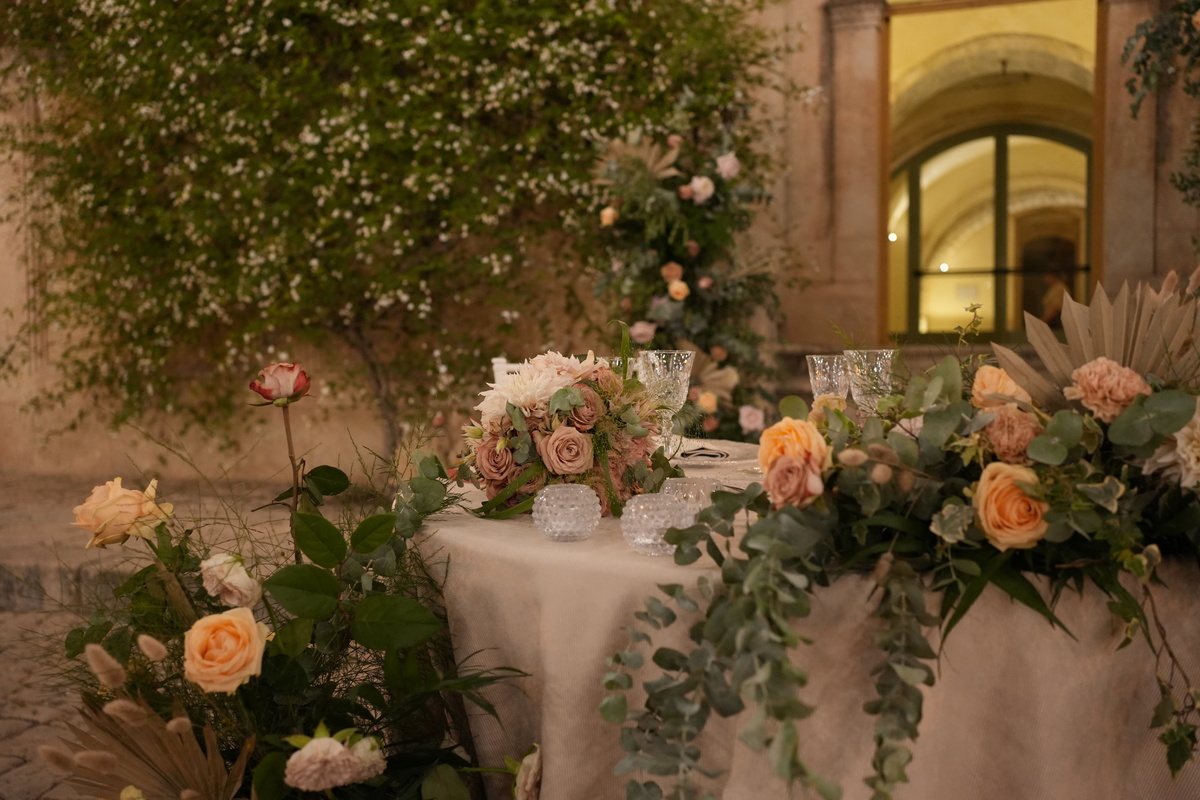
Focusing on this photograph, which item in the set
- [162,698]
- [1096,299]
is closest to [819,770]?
[1096,299]

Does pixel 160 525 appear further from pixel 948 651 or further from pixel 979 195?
pixel 979 195

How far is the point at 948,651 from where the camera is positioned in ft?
3.58

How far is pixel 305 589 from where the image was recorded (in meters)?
1.27

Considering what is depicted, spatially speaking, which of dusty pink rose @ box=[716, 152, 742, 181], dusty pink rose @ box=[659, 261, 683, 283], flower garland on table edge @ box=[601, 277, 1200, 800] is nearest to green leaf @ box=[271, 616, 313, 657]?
flower garland on table edge @ box=[601, 277, 1200, 800]

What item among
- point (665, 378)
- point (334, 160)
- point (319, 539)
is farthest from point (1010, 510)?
point (334, 160)

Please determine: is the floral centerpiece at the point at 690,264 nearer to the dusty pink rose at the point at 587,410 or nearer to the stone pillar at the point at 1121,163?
the stone pillar at the point at 1121,163

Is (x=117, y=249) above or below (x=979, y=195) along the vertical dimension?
below

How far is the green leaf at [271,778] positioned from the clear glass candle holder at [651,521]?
1.66 feet

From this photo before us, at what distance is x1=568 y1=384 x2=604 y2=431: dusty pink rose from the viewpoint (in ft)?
4.77

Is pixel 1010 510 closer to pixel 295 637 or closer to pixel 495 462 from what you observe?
pixel 495 462

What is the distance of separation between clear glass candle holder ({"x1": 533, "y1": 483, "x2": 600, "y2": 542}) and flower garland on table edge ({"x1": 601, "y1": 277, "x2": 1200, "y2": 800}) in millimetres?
220

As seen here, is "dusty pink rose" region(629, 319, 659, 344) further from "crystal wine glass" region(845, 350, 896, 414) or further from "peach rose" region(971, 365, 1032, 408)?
"peach rose" region(971, 365, 1032, 408)

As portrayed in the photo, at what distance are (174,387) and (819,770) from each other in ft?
18.0

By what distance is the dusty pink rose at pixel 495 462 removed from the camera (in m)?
1.50
